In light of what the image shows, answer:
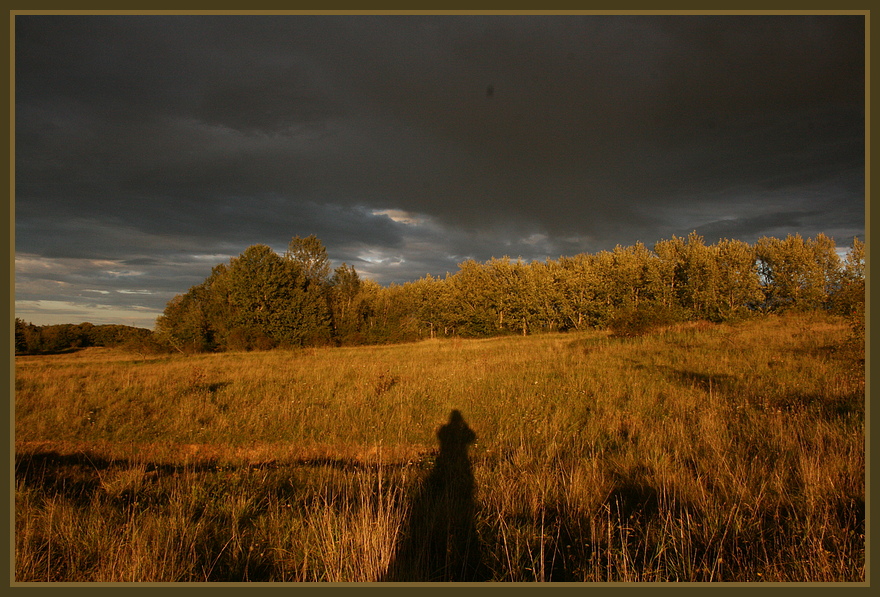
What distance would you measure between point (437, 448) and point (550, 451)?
2.02m

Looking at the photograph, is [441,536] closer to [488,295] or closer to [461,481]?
[461,481]

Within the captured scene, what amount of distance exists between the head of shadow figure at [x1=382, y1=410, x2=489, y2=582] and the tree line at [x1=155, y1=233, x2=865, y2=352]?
3853 cm

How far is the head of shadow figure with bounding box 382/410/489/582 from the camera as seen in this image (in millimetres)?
3408

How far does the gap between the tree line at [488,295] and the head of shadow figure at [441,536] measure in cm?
3853

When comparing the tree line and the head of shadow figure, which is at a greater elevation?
the tree line

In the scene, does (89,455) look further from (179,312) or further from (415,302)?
(415,302)

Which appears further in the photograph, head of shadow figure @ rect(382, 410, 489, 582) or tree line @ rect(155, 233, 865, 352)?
tree line @ rect(155, 233, 865, 352)

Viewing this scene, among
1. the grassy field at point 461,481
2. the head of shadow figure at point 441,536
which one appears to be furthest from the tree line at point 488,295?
the head of shadow figure at point 441,536

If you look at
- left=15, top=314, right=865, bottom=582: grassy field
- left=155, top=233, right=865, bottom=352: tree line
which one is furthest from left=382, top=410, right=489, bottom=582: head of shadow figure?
left=155, top=233, right=865, bottom=352: tree line

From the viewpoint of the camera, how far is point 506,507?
13.9ft

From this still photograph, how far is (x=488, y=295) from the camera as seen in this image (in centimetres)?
5631

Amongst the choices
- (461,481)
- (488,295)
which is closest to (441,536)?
(461,481)

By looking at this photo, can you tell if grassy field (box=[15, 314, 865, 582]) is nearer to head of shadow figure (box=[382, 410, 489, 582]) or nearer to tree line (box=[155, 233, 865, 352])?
head of shadow figure (box=[382, 410, 489, 582])

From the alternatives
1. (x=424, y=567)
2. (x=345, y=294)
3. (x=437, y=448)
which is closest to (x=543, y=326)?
(x=345, y=294)
